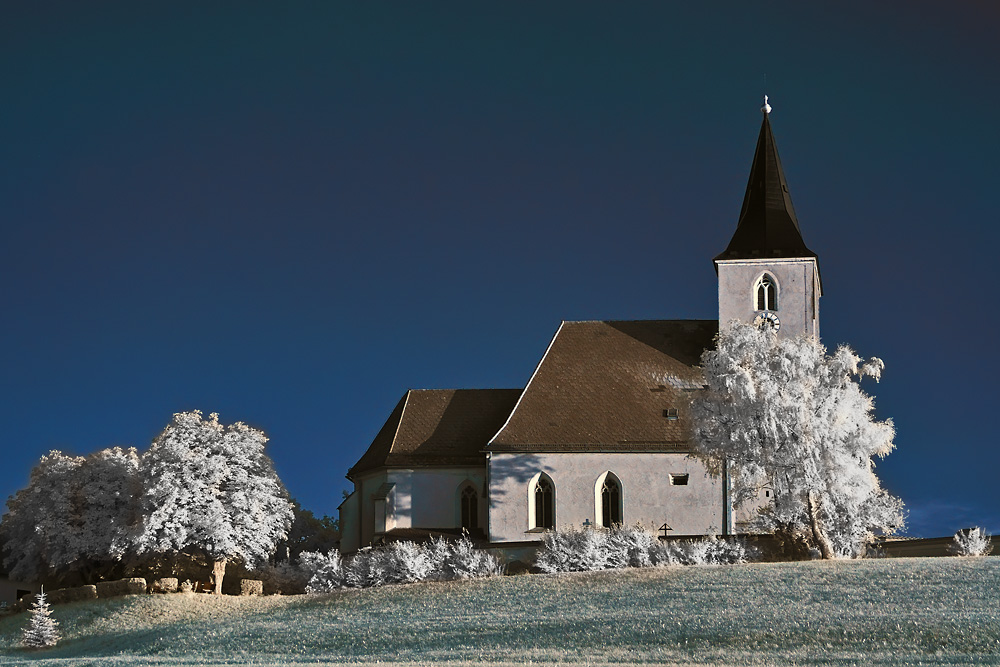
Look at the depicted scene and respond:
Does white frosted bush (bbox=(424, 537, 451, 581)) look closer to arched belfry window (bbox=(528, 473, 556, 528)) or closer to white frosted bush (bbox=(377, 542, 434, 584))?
white frosted bush (bbox=(377, 542, 434, 584))

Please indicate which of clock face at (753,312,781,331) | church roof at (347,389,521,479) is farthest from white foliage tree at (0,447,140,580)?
clock face at (753,312,781,331)

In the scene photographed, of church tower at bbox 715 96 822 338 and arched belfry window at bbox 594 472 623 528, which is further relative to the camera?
church tower at bbox 715 96 822 338

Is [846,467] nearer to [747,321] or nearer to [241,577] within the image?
[747,321]

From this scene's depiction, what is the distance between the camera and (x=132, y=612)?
46.5 m

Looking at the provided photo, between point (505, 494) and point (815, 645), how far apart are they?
24966 mm

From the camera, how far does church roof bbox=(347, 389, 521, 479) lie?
57.5 metres

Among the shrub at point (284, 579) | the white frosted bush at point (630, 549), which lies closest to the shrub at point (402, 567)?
the shrub at point (284, 579)

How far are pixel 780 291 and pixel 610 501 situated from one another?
12808 mm

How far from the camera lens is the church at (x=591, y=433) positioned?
5459cm

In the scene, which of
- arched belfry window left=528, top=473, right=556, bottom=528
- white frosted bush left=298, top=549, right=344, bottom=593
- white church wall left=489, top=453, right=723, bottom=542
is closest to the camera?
white frosted bush left=298, top=549, right=344, bottom=593

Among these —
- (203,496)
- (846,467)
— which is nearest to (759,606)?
(846,467)

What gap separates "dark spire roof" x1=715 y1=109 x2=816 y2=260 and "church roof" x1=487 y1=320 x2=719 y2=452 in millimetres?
4005

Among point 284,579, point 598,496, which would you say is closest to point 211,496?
point 284,579

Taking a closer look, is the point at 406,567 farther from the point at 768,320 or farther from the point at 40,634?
the point at 768,320
